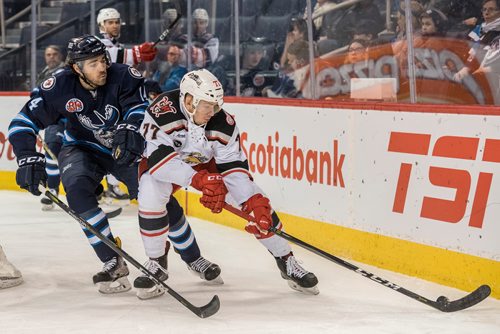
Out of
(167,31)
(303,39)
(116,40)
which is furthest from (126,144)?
(167,31)

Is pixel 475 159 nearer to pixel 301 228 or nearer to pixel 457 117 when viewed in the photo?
pixel 457 117

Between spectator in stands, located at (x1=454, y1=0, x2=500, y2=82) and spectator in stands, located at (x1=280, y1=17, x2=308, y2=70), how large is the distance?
4.69 feet

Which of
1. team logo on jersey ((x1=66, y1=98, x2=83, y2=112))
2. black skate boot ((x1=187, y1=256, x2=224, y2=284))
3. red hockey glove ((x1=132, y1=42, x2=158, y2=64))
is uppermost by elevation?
red hockey glove ((x1=132, y1=42, x2=158, y2=64))

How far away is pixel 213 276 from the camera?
4449 millimetres

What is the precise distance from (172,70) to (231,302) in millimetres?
3560

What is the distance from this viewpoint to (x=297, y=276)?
13.9 feet

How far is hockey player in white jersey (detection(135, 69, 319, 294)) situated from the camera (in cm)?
391

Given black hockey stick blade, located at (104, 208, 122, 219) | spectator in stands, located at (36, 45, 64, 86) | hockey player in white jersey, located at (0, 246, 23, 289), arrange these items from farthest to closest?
spectator in stands, located at (36, 45, 64, 86), black hockey stick blade, located at (104, 208, 122, 219), hockey player in white jersey, located at (0, 246, 23, 289)

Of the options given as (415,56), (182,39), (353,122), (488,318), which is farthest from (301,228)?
(182,39)

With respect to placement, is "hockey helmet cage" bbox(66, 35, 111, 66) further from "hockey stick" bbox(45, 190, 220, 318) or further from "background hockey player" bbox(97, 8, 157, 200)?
Answer: "background hockey player" bbox(97, 8, 157, 200)

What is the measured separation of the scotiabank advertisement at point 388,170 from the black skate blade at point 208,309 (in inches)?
45.7

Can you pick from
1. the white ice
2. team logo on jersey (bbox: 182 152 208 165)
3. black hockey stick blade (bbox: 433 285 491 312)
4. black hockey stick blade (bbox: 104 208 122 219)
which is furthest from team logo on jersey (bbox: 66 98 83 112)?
black hockey stick blade (bbox: 104 208 122 219)

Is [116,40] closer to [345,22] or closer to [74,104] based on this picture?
[345,22]

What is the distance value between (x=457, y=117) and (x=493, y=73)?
30 centimetres
